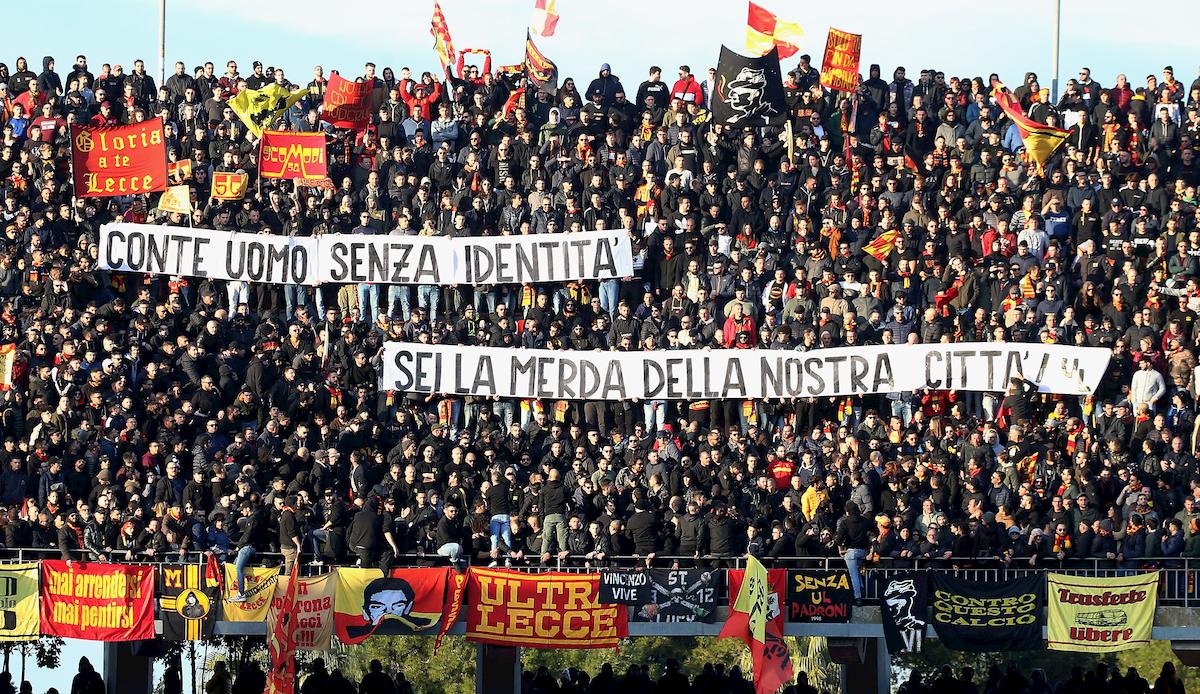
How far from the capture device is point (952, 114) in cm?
3294

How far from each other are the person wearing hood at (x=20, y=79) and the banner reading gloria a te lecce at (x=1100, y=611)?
18080 mm

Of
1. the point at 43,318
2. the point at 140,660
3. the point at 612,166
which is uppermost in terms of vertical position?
the point at 612,166

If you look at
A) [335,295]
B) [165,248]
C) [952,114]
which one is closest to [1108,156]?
[952,114]

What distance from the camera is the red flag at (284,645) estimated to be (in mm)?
24875

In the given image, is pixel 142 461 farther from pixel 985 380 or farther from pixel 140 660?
pixel 985 380

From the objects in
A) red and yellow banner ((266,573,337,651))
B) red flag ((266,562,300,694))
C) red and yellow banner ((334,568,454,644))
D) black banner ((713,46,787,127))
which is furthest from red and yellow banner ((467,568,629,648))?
black banner ((713,46,787,127))

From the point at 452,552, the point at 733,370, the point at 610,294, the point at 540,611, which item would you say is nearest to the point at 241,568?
the point at 452,552

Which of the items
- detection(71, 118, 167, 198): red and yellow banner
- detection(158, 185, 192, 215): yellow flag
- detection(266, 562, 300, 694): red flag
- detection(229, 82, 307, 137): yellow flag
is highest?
detection(229, 82, 307, 137): yellow flag

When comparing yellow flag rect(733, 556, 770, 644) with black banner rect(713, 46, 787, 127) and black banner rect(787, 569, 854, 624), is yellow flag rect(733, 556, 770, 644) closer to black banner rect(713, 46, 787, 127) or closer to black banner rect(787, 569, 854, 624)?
black banner rect(787, 569, 854, 624)

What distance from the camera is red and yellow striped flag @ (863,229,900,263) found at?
102ft

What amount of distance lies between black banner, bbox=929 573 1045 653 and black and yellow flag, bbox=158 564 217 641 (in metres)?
8.59

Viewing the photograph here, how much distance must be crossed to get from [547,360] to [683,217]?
9.87ft

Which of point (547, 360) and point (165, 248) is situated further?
point (165, 248)

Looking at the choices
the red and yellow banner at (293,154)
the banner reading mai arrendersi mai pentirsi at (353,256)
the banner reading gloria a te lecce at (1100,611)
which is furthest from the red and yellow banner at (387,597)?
the red and yellow banner at (293,154)
